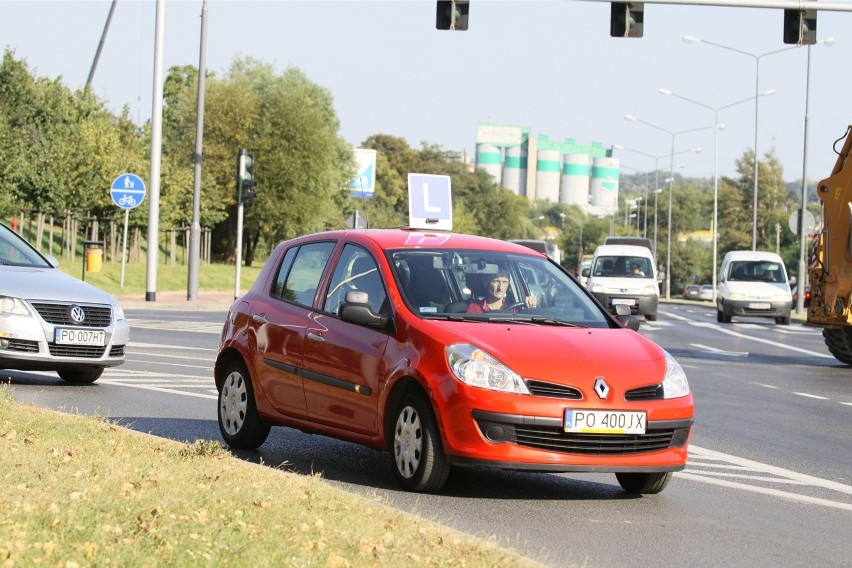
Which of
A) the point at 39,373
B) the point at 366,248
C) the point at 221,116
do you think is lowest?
the point at 39,373

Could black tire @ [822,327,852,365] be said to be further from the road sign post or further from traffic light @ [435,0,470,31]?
the road sign post

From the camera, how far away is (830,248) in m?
23.3

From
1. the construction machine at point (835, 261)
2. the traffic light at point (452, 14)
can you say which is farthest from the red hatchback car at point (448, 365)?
the construction machine at point (835, 261)

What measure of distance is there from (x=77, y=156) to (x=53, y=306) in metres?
33.8

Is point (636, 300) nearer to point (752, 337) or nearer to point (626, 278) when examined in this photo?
point (626, 278)

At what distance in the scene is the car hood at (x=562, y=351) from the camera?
837 centimetres

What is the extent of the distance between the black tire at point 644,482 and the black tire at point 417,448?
122cm

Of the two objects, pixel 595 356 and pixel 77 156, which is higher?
pixel 77 156

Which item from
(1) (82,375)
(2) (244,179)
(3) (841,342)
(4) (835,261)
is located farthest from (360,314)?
(2) (244,179)

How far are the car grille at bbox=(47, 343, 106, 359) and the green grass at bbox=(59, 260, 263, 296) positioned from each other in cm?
2426

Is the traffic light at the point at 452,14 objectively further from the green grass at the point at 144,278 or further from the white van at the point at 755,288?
the white van at the point at 755,288

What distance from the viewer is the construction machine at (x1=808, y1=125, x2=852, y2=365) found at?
2294 centimetres

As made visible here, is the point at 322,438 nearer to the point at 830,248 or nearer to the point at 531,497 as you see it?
the point at 531,497


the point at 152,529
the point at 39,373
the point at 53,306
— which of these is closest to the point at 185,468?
the point at 152,529
